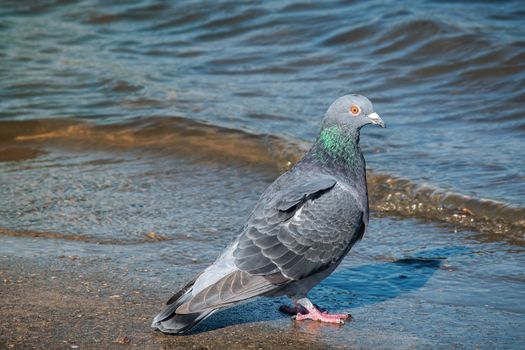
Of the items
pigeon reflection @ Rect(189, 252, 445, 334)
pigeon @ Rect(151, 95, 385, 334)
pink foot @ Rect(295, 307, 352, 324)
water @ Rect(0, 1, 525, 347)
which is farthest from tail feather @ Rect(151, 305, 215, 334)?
water @ Rect(0, 1, 525, 347)

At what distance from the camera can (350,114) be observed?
6.01 metres

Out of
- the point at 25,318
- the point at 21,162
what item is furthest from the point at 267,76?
the point at 25,318

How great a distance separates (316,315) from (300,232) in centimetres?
51

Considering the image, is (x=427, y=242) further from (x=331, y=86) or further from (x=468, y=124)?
(x=331, y=86)

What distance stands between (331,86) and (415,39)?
1.98 metres

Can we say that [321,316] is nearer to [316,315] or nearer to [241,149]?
[316,315]

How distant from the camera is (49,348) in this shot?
4.71m

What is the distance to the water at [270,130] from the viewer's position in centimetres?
655

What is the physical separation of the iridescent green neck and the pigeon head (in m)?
0.04

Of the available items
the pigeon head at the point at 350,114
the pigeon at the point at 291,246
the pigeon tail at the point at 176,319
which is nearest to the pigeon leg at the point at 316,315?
the pigeon at the point at 291,246

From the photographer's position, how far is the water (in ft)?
21.5

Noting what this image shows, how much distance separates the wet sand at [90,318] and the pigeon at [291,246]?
18 centimetres

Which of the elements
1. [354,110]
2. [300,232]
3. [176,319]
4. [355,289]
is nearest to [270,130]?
[354,110]

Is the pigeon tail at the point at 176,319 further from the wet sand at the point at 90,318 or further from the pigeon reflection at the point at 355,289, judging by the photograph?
the pigeon reflection at the point at 355,289
